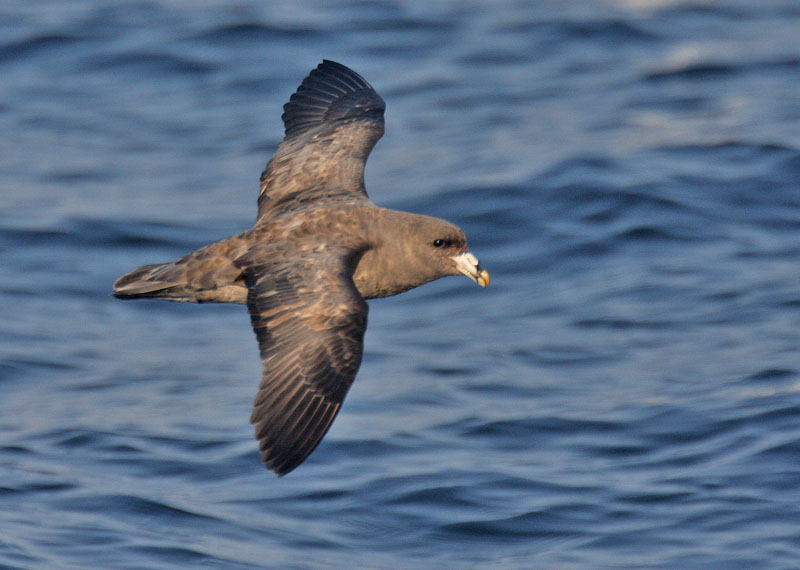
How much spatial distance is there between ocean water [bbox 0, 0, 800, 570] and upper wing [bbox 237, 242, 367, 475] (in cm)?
255

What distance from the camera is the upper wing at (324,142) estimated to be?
797 cm

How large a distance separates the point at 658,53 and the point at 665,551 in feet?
30.5

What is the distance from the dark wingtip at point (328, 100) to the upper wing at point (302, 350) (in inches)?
87.2

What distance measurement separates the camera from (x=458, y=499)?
9000 millimetres

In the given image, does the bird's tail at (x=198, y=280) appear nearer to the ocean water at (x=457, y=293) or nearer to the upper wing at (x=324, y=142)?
the upper wing at (x=324, y=142)

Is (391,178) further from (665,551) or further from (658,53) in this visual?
(665,551)

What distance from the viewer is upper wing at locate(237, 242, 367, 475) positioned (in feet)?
20.0

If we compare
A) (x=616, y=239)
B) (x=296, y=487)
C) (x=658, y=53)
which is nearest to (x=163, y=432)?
(x=296, y=487)

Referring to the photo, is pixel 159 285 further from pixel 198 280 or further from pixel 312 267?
pixel 312 267

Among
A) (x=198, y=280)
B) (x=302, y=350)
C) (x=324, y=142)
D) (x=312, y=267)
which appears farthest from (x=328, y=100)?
(x=302, y=350)

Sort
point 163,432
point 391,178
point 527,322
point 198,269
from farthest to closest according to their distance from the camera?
point 391,178 → point 527,322 → point 163,432 → point 198,269

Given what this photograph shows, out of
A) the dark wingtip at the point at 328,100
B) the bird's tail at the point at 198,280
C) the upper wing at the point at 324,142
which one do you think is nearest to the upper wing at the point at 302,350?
the bird's tail at the point at 198,280

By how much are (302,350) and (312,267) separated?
541mm

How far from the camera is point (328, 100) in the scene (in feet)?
29.2
